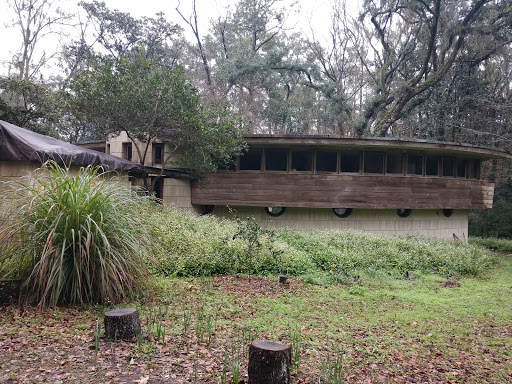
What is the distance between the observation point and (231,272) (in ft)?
24.2

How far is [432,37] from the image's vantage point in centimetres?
1920

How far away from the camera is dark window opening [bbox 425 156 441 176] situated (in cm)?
1439

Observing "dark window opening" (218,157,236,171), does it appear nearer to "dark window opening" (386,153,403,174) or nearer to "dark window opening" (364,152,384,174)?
"dark window opening" (364,152,384,174)

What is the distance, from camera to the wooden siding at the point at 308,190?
1315cm

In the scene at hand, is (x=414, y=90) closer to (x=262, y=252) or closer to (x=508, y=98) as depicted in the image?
(x=508, y=98)

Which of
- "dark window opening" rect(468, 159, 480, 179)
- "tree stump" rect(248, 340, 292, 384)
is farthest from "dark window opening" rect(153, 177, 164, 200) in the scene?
"dark window opening" rect(468, 159, 480, 179)

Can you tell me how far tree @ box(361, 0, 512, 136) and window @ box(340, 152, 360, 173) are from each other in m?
9.56

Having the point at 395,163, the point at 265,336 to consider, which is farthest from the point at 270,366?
the point at 395,163

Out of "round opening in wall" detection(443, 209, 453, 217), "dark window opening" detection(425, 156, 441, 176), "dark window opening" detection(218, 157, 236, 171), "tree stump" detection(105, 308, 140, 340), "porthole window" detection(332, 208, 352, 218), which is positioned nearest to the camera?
"tree stump" detection(105, 308, 140, 340)

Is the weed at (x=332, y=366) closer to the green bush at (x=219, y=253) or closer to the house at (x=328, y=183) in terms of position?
the green bush at (x=219, y=253)

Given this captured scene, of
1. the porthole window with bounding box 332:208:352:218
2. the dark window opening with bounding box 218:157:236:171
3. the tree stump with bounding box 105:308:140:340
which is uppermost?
the dark window opening with bounding box 218:157:236:171

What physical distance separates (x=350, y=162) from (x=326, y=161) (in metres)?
0.87

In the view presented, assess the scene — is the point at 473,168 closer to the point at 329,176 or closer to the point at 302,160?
the point at 329,176

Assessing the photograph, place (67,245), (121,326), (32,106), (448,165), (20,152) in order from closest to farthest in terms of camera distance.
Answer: (121,326), (67,245), (20,152), (448,165), (32,106)
